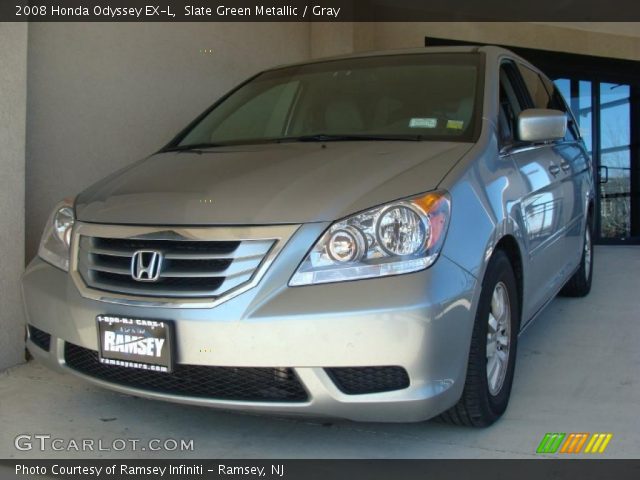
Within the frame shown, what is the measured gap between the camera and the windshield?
2977mm

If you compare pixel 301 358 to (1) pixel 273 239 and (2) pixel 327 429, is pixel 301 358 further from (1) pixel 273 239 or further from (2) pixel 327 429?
(2) pixel 327 429

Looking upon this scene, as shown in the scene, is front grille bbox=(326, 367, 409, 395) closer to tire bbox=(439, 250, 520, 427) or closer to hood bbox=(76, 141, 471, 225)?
tire bbox=(439, 250, 520, 427)

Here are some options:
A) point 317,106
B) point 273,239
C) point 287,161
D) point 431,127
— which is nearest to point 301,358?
point 273,239

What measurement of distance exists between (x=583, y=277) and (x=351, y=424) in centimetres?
291

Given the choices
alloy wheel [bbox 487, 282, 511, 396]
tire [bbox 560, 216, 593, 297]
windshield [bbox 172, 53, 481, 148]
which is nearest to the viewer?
alloy wheel [bbox 487, 282, 511, 396]

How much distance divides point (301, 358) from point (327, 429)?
0.66 m

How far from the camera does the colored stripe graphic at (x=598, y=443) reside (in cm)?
238

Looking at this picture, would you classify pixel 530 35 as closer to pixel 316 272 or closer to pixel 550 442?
pixel 550 442

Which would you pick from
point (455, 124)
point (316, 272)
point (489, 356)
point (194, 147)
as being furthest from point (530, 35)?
point (316, 272)

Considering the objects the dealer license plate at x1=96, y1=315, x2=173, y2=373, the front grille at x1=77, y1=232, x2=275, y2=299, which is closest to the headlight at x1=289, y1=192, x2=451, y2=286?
the front grille at x1=77, y1=232, x2=275, y2=299

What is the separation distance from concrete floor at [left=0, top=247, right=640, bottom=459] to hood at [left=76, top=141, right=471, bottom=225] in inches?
29.3

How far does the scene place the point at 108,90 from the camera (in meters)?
4.23

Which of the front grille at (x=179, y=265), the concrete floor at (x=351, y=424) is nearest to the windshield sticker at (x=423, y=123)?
the front grille at (x=179, y=265)

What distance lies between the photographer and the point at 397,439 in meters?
2.50
